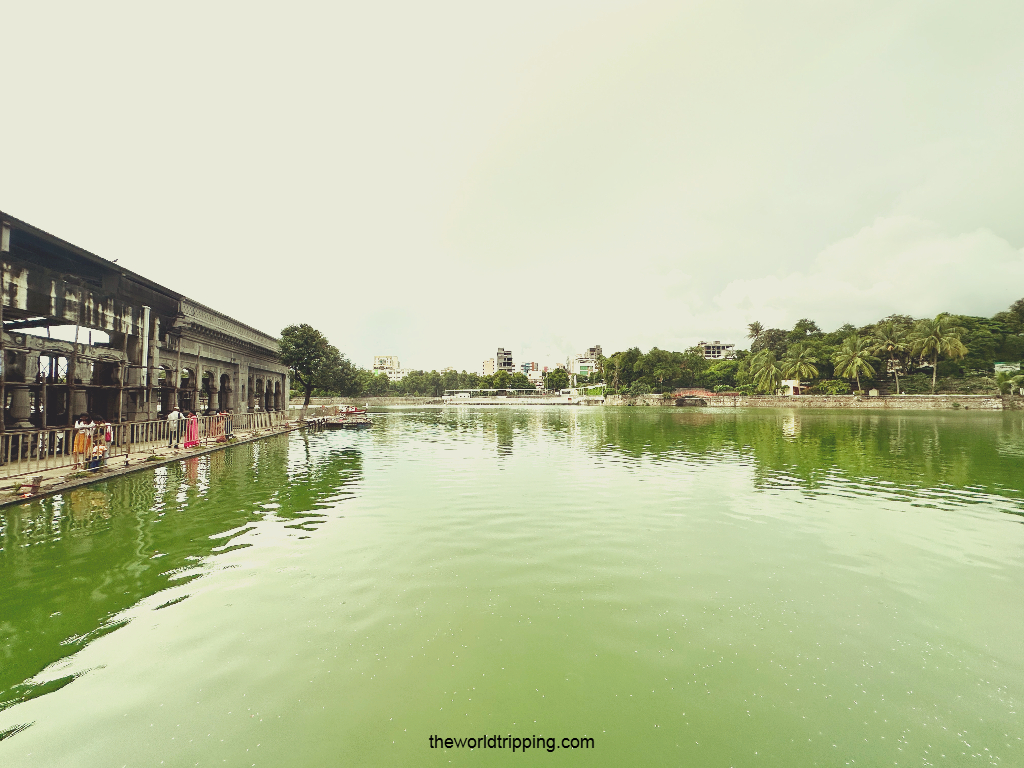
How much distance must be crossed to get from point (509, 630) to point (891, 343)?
108 meters

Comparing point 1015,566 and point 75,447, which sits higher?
point 75,447

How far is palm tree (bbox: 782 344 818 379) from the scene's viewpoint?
94.5 meters

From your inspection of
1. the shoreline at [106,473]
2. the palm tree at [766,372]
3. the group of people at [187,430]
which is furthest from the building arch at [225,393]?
the palm tree at [766,372]

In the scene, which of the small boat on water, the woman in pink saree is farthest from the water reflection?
the small boat on water

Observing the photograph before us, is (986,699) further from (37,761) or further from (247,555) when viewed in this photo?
(247,555)

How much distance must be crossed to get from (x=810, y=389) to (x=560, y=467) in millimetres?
98886

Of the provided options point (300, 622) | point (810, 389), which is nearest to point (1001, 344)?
point (810, 389)

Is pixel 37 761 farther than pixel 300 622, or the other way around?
pixel 300 622

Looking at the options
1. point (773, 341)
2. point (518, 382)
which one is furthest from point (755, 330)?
point (518, 382)

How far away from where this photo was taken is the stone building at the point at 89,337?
1794 cm

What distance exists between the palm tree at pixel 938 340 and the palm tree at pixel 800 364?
649 inches

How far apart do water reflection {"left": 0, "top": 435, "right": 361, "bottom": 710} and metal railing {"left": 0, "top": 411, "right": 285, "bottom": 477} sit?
1986mm

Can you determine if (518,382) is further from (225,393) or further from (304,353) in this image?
(225,393)

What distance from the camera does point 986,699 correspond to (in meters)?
5.21
